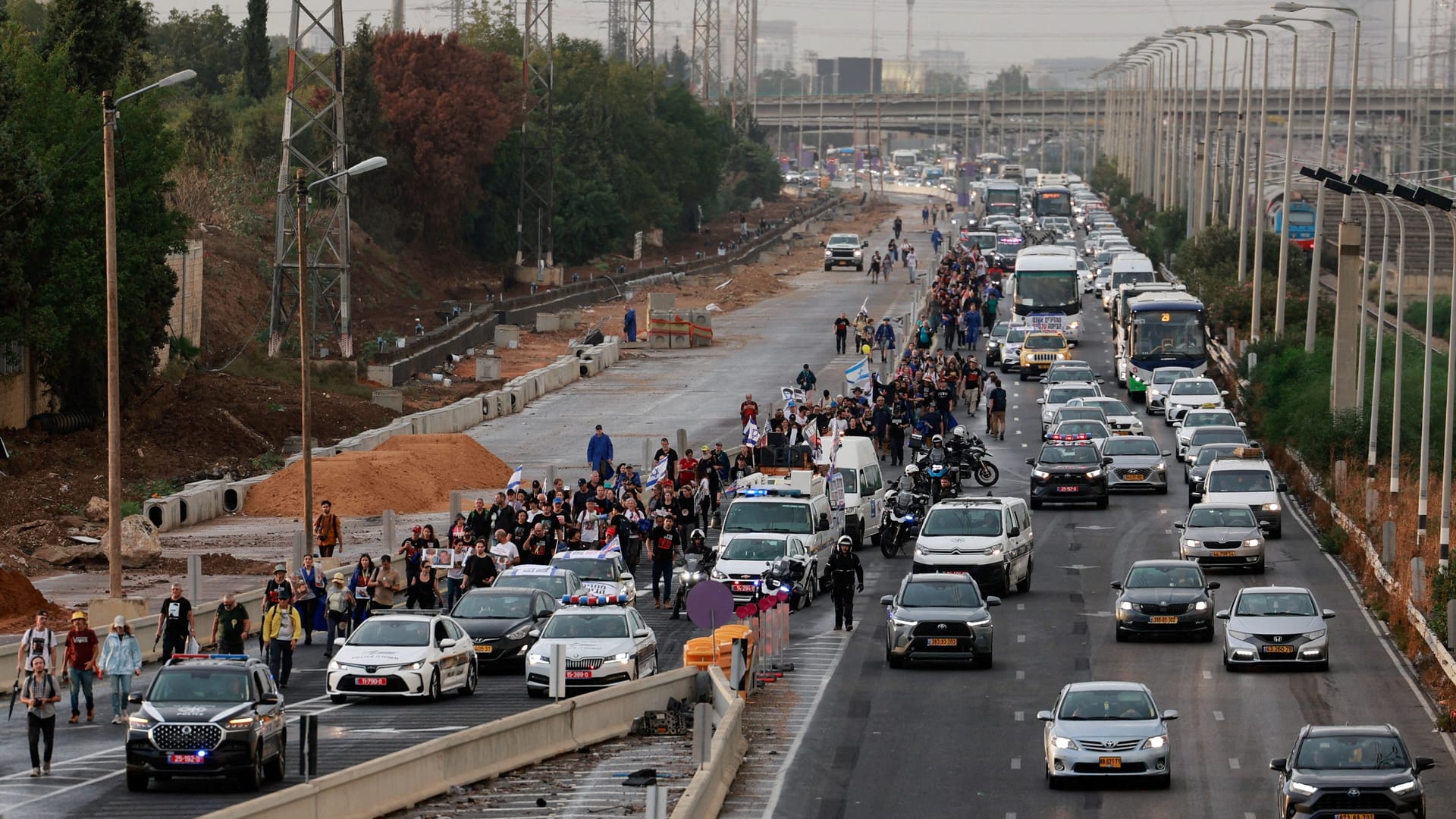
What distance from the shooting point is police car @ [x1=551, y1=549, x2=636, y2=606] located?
3328 centimetres

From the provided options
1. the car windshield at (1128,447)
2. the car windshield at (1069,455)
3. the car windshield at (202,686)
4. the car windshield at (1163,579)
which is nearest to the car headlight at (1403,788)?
the car windshield at (202,686)

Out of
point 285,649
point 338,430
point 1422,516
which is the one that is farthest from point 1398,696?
point 338,430

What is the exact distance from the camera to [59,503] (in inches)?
1781

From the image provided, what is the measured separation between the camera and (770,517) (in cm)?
3666

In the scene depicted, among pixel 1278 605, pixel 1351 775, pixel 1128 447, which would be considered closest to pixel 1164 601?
pixel 1278 605

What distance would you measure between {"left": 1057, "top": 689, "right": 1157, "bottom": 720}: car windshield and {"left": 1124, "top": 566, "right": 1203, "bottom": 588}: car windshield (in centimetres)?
944

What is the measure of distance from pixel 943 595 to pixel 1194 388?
29875mm

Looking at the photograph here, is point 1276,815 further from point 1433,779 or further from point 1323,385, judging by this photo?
point 1323,385

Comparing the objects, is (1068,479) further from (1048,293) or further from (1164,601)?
(1048,293)

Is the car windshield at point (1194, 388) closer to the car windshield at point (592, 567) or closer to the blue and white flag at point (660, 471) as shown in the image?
the blue and white flag at point (660, 471)

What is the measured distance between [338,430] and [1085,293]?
163 ft

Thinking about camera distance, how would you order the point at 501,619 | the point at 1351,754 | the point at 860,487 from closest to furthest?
the point at 1351,754 → the point at 501,619 → the point at 860,487

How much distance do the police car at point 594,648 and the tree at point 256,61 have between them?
93149 mm

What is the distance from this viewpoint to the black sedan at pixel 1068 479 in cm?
4612
